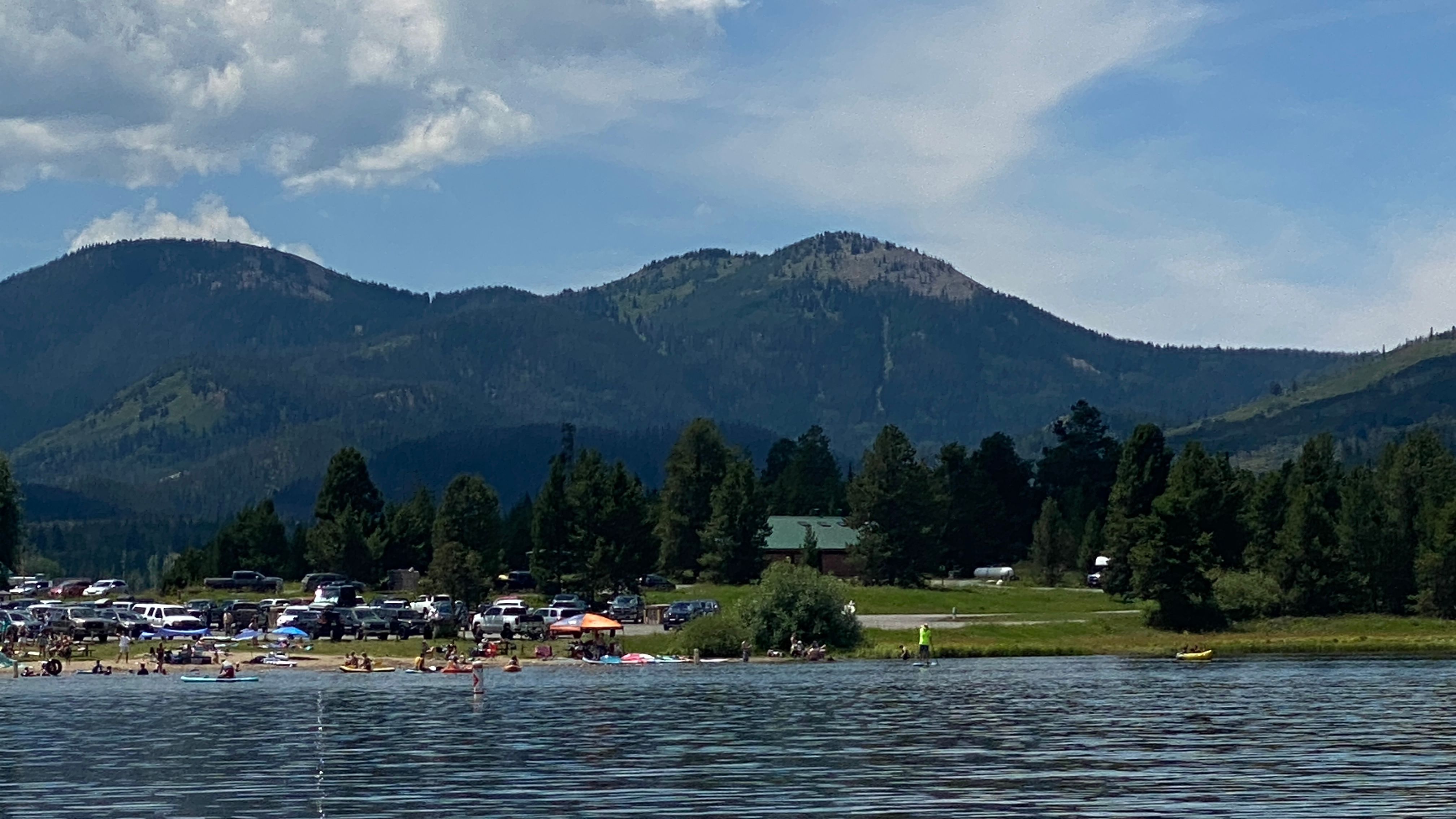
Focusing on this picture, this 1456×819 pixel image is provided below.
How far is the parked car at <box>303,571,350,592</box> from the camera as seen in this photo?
568 feet

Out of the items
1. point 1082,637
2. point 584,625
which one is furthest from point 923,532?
point 584,625

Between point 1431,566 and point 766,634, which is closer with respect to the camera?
point 766,634

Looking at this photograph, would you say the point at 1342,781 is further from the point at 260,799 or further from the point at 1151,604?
the point at 1151,604

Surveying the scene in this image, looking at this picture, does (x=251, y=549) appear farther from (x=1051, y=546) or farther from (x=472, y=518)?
(x=1051, y=546)

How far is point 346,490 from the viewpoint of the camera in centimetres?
18450

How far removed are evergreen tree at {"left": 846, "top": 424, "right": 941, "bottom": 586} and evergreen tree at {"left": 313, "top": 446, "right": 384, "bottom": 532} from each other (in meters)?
48.0

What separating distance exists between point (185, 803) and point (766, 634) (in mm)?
71690

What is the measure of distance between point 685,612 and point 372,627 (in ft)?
71.6

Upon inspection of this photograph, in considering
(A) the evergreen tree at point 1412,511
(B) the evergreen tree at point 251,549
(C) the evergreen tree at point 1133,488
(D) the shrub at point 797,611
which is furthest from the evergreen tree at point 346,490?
(A) the evergreen tree at point 1412,511

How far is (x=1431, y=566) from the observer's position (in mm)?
134375

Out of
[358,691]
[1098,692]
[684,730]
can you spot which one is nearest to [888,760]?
[684,730]

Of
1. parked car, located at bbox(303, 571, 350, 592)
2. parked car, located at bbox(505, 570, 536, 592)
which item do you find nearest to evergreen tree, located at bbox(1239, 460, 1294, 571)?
parked car, located at bbox(505, 570, 536, 592)

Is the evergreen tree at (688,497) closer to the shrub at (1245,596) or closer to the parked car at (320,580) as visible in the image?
the parked car at (320,580)

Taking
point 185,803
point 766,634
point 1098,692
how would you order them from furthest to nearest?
point 766,634 → point 1098,692 → point 185,803
